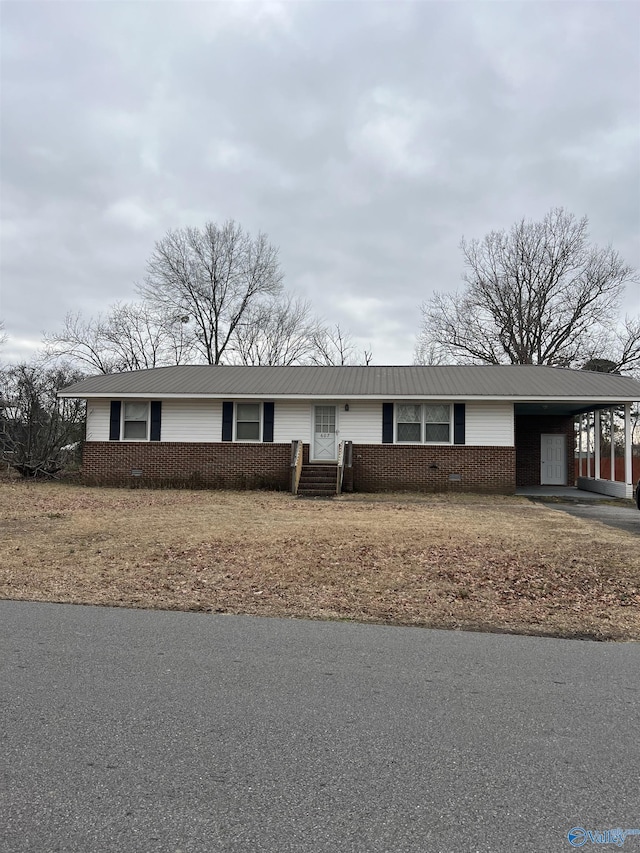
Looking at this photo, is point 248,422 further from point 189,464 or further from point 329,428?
point 329,428

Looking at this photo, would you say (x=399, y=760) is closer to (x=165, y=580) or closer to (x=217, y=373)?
(x=165, y=580)

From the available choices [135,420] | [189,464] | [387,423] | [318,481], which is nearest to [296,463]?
[318,481]

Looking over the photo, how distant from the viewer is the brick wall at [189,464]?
65.8ft

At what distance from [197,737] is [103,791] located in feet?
2.04

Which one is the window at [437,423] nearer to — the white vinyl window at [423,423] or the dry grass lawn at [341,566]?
the white vinyl window at [423,423]

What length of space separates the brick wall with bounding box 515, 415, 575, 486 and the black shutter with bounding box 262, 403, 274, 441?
31.6 feet

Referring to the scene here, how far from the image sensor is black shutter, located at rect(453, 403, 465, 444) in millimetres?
19625

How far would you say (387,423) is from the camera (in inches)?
787

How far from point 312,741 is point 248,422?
→ 17.5 m

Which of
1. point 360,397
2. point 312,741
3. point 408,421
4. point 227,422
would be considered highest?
point 360,397

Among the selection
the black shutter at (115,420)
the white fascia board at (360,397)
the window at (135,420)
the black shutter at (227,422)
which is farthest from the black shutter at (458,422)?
the black shutter at (115,420)

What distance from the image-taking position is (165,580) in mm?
7098

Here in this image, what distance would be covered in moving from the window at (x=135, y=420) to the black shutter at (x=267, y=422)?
406 cm

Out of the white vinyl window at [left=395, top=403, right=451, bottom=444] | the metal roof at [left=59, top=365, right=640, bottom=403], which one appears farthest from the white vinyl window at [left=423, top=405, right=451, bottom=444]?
the metal roof at [left=59, top=365, right=640, bottom=403]
